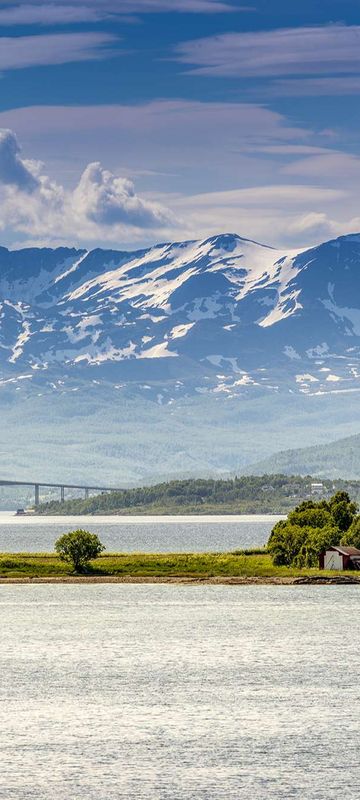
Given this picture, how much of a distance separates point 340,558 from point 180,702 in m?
94.3

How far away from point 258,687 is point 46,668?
16.7 m

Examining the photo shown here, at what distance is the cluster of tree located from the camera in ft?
602

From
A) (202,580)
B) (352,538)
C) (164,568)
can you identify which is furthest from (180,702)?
(164,568)

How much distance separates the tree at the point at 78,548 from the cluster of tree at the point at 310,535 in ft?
72.6

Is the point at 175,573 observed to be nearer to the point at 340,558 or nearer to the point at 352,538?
the point at 340,558

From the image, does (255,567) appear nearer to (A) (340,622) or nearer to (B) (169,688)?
(A) (340,622)

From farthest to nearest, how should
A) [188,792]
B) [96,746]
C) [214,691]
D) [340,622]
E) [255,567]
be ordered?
[255,567]
[340,622]
[214,691]
[96,746]
[188,792]

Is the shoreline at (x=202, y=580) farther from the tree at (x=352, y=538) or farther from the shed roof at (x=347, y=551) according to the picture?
the tree at (x=352, y=538)

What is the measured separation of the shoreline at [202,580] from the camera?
568ft

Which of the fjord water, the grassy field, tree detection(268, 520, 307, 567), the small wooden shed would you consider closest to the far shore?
the grassy field

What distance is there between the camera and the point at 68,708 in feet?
274

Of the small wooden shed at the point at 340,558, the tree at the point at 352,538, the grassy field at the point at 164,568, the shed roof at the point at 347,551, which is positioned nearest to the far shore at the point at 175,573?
the grassy field at the point at 164,568

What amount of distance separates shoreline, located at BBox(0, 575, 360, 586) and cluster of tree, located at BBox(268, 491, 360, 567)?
8262 millimetres

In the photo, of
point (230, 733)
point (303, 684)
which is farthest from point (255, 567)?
point (230, 733)
